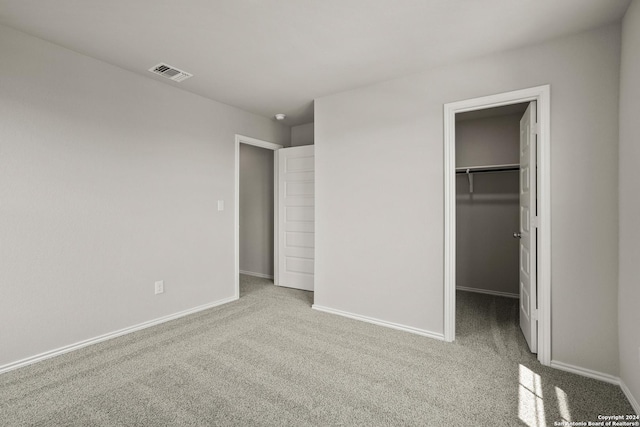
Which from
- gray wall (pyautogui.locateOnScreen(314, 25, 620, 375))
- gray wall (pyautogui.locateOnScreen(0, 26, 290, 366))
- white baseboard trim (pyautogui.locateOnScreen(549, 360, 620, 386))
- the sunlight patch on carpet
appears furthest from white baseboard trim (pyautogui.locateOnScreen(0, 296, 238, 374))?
white baseboard trim (pyautogui.locateOnScreen(549, 360, 620, 386))

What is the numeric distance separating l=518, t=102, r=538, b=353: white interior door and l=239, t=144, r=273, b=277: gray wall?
3509mm

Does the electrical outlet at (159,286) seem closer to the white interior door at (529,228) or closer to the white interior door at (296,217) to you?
the white interior door at (296,217)

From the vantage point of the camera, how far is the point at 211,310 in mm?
3467

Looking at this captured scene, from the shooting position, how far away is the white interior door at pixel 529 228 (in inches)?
93.6

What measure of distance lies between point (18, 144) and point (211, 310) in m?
2.23

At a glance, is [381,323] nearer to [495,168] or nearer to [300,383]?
[300,383]

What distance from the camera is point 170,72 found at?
287cm

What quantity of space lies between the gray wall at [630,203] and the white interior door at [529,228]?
486 millimetres

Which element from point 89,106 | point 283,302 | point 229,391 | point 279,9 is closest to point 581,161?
point 279,9

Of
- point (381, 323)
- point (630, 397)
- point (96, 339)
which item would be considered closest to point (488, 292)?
point (381, 323)

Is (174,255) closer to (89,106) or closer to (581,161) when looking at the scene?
(89,106)

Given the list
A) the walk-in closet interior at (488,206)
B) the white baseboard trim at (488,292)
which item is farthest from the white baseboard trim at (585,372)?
the white baseboard trim at (488,292)

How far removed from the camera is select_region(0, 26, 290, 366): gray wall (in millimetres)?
2211

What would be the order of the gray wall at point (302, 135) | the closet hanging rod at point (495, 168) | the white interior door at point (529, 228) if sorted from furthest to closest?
the gray wall at point (302, 135) → the closet hanging rod at point (495, 168) → the white interior door at point (529, 228)
